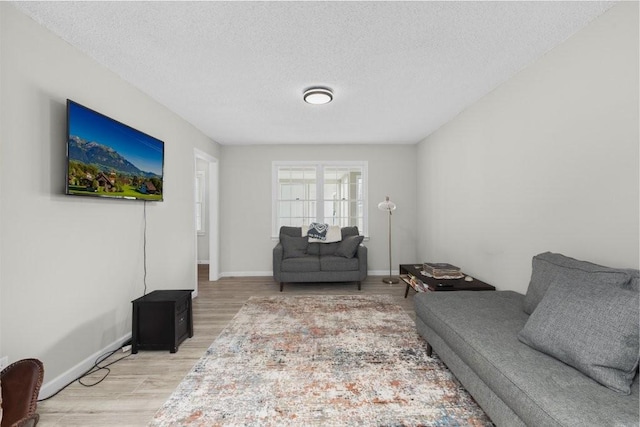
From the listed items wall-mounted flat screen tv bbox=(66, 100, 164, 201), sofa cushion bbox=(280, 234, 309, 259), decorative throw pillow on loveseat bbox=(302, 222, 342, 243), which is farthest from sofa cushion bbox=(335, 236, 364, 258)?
wall-mounted flat screen tv bbox=(66, 100, 164, 201)

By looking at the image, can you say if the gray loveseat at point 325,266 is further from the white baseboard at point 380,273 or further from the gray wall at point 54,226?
the gray wall at point 54,226

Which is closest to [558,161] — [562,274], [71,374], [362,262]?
[562,274]

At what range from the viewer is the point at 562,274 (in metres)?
1.63

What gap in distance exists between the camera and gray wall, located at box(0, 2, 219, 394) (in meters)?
1.63

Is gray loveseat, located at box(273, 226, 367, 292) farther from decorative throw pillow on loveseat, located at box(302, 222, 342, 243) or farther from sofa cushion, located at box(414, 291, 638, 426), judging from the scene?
sofa cushion, located at box(414, 291, 638, 426)

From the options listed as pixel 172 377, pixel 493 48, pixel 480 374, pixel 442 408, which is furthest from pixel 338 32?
pixel 172 377

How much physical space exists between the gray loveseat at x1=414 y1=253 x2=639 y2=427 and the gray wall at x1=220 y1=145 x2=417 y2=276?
10.9ft

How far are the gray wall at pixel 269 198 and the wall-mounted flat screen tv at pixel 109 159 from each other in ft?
7.20

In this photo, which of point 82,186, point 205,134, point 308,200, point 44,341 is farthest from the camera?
point 308,200

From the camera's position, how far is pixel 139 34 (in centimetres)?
193

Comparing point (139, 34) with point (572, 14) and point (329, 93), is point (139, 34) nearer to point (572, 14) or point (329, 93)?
point (329, 93)

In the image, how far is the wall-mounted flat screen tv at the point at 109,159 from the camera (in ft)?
6.38

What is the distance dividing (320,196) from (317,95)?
8.69ft

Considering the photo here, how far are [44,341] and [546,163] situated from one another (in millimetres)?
3795
